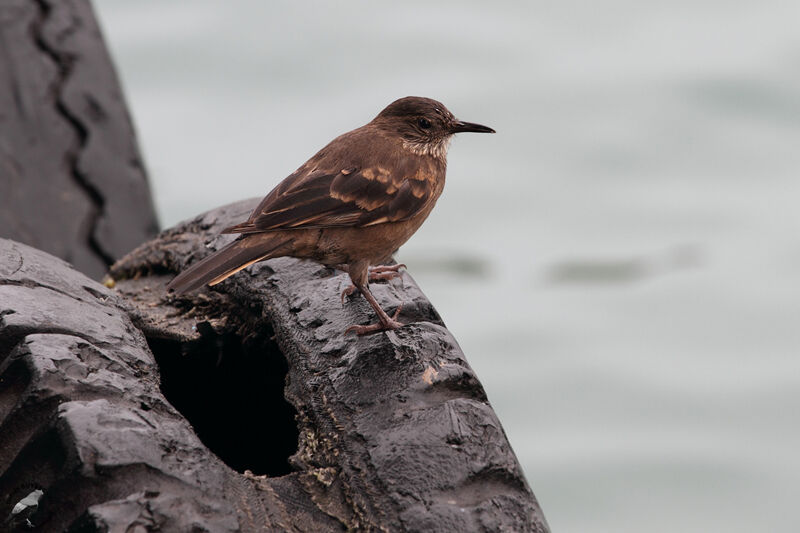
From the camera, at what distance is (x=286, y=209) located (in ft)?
13.3

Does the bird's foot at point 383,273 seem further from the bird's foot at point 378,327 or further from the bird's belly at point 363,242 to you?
the bird's foot at point 378,327

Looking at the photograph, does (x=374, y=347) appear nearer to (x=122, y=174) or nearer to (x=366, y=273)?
(x=366, y=273)

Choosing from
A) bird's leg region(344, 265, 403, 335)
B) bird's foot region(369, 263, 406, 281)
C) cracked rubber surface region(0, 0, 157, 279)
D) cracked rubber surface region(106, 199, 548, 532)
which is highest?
cracked rubber surface region(0, 0, 157, 279)

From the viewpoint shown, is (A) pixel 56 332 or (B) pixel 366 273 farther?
(B) pixel 366 273

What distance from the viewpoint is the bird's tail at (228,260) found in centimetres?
366

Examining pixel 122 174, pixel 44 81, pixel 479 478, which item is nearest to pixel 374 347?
pixel 479 478

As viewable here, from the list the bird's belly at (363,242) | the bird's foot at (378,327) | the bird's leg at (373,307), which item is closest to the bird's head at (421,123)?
the bird's belly at (363,242)

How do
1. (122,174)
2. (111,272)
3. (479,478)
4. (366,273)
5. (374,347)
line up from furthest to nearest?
(122,174) → (111,272) → (366,273) → (374,347) → (479,478)

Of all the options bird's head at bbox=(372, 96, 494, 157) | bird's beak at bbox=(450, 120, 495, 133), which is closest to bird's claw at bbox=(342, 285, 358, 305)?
bird's head at bbox=(372, 96, 494, 157)

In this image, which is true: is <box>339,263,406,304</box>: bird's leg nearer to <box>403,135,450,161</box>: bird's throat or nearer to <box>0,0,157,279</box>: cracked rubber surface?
<box>403,135,450,161</box>: bird's throat

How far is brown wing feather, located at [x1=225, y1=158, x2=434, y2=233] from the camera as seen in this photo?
4020mm

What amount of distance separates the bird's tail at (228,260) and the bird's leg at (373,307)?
0.24 meters

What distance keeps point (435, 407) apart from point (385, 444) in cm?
18

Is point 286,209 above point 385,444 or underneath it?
above
